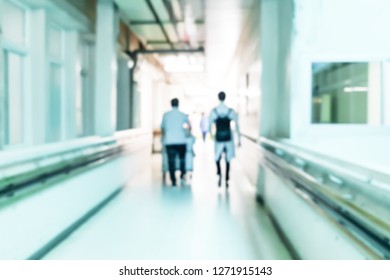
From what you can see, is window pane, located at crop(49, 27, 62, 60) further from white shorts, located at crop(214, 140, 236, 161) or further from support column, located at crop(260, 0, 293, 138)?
support column, located at crop(260, 0, 293, 138)

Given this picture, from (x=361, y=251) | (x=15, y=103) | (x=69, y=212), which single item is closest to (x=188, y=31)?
(x=15, y=103)

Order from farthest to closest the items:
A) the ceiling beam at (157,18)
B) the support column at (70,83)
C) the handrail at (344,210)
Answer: the ceiling beam at (157,18)
the support column at (70,83)
the handrail at (344,210)

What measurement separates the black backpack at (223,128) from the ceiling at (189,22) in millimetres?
2095

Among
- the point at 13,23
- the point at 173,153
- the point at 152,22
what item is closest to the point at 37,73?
the point at 13,23

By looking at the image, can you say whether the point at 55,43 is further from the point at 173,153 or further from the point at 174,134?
the point at 173,153

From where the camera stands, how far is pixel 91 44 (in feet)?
26.4

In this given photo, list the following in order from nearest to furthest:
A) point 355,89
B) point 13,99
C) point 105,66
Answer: point 13,99, point 355,89, point 105,66

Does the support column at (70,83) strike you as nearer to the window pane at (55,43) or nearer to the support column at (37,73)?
the window pane at (55,43)

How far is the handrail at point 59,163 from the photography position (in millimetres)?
2930

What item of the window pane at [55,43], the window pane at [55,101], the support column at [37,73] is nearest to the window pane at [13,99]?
the support column at [37,73]

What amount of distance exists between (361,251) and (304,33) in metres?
3.20

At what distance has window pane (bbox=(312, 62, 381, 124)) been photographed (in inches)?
197

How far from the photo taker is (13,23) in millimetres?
5191

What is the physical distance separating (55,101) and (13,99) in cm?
134
